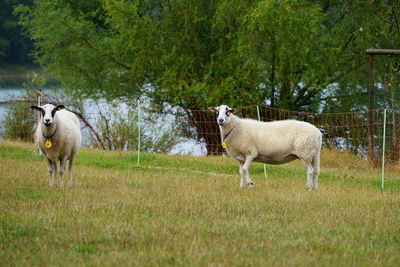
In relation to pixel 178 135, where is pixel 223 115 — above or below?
above

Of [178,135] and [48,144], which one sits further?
[178,135]

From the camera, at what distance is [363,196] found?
11562 millimetres

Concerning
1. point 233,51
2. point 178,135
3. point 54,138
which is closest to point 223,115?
point 54,138

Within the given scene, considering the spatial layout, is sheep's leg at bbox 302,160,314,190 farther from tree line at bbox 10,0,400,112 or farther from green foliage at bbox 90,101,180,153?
green foliage at bbox 90,101,180,153

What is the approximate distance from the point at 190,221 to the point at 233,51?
1633cm

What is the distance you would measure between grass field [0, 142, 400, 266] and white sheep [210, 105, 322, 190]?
488 mm

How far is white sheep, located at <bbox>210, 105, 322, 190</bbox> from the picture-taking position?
12.8 metres

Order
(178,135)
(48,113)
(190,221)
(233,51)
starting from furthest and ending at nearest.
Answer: (233,51) → (178,135) → (48,113) → (190,221)

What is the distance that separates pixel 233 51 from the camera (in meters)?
24.3

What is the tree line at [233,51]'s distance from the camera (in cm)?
2300

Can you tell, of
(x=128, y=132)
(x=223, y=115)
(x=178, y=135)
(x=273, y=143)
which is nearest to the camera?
(x=273, y=143)

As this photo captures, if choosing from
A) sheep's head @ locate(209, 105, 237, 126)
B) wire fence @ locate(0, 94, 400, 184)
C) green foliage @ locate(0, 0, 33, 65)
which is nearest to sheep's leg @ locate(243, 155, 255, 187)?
sheep's head @ locate(209, 105, 237, 126)

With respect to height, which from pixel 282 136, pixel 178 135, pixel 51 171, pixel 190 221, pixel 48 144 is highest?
pixel 178 135

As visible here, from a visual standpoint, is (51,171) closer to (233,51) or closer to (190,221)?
(190,221)
